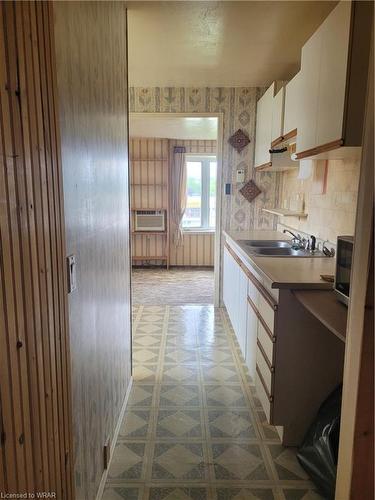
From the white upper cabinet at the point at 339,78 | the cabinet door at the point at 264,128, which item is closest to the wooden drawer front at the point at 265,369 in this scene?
the white upper cabinet at the point at 339,78

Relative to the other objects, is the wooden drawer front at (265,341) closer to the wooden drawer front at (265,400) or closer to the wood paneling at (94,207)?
the wooden drawer front at (265,400)

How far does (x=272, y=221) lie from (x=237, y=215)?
0.42 m

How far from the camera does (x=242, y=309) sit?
304 cm

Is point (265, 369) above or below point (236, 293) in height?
below

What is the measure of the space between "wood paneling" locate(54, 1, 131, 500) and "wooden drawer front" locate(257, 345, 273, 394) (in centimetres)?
87

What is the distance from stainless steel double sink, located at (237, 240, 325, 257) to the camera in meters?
2.97

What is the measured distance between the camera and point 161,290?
17.6 ft

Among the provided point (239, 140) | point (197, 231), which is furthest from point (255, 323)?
point (197, 231)

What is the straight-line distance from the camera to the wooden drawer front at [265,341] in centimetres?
206

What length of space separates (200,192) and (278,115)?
3821mm

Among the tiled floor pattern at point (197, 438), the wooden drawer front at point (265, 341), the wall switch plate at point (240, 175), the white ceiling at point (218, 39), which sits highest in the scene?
the white ceiling at point (218, 39)

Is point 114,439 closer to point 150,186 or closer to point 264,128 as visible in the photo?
point 264,128

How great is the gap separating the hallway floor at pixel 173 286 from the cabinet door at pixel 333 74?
316cm

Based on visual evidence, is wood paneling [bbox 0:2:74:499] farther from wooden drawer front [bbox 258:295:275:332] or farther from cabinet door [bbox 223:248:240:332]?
cabinet door [bbox 223:248:240:332]
